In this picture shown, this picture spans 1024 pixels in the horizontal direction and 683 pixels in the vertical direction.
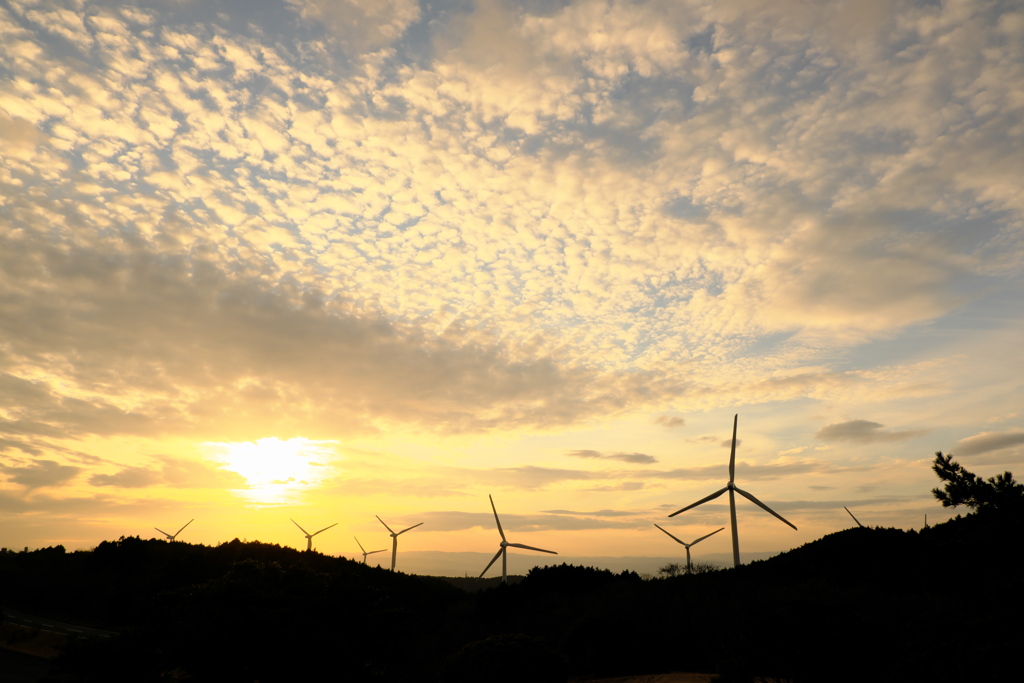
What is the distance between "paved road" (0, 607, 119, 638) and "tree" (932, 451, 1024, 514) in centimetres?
5409

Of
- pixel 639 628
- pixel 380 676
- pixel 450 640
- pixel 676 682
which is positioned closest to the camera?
pixel 380 676

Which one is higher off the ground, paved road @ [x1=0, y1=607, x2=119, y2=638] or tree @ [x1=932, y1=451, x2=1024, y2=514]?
tree @ [x1=932, y1=451, x2=1024, y2=514]

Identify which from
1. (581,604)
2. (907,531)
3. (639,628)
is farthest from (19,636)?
(907,531)

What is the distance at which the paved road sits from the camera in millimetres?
45403

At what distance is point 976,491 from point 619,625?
26.4 m

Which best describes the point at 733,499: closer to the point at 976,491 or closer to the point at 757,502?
the point at 757,502

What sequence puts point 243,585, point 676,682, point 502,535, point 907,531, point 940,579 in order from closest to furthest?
point 243,585, point 676,682, point 940,579, point 907,531, point 502,535

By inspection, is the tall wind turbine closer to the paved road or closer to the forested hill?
the forested hill

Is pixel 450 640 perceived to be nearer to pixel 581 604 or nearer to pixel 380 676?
pixel 581 604

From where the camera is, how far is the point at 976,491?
8617mm

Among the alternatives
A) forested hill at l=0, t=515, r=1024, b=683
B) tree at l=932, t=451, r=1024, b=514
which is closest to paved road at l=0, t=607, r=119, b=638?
forested hill at l=0, t=515, r=1024, b=683

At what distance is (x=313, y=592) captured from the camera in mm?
21781

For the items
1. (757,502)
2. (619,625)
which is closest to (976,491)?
(619,625)

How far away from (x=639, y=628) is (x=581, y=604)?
10.9 metres
